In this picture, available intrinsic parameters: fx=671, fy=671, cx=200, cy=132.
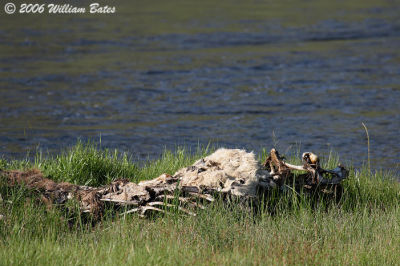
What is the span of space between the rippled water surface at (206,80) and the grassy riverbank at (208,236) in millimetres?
2558

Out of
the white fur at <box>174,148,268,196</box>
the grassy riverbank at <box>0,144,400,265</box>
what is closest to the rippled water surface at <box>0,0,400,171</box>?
the grassy riverbank at <box>0,144,400,265</box>

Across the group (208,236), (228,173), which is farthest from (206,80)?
(208,236)

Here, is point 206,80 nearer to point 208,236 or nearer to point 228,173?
point 228,173

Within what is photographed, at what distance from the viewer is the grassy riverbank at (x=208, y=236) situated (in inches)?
197

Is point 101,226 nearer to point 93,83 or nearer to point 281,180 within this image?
point 281,180

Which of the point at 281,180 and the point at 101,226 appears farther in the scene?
the point at 281,180

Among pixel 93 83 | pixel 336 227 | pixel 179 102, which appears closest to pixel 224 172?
pixel 336 227

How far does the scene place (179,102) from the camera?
14.9m

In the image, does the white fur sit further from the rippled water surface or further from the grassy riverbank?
the rippled water surface

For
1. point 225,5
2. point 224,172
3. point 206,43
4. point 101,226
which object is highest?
point 225,5

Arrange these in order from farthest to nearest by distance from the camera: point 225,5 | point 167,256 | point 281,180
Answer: point 225,5
point 281,180
point 167,256

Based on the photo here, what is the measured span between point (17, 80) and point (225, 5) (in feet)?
45.2

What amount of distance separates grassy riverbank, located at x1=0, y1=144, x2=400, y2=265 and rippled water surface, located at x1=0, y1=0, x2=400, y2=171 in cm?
256

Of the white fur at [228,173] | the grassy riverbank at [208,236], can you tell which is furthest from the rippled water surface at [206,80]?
the white fur at [228,173]
